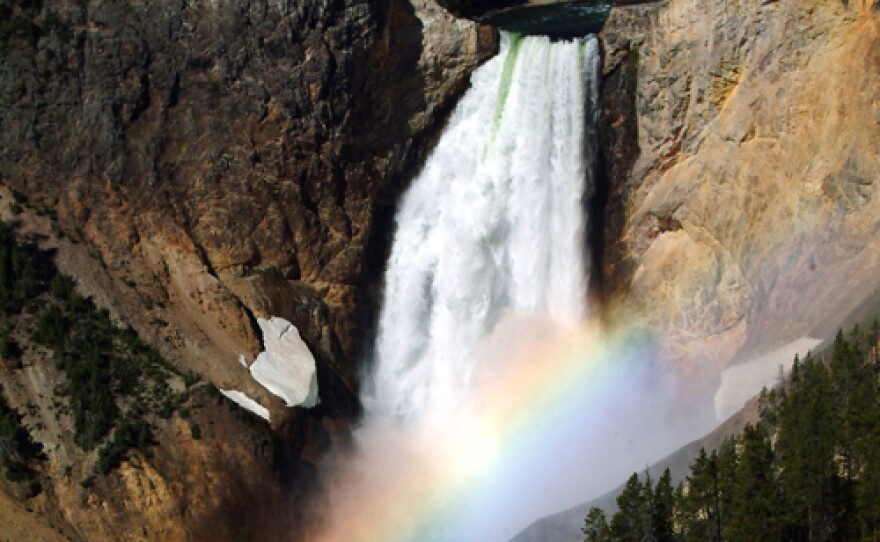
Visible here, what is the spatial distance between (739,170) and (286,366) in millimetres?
16040

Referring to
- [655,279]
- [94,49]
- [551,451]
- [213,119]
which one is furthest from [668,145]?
[94,49]

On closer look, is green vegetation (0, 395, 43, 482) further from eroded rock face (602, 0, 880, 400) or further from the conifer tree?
eroded rock face (602, 0, 880, 400)

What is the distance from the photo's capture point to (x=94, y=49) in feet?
143

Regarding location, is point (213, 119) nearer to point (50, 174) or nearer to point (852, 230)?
point (50, 174)

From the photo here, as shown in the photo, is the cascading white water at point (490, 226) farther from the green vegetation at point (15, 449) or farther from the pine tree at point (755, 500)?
the pine tree at point (755, 500)

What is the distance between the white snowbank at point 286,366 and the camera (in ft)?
143

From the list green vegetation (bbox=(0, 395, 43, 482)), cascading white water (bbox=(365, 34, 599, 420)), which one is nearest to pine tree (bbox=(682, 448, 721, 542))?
cascading white water (bbox=(365, 34, 599, 420))

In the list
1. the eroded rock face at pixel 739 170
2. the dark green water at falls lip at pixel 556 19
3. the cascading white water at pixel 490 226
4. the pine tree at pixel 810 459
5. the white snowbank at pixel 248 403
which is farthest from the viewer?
the dark green water at falls lip at pixel 556 19

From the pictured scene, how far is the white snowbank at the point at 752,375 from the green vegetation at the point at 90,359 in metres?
16.6

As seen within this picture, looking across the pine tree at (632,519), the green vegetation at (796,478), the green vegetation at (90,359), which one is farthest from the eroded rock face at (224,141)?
the green vegetation at (796,478)

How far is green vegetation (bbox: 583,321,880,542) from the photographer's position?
1312 inches

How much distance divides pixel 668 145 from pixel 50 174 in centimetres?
2048

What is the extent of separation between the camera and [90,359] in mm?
41250

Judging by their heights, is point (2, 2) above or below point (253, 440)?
above
